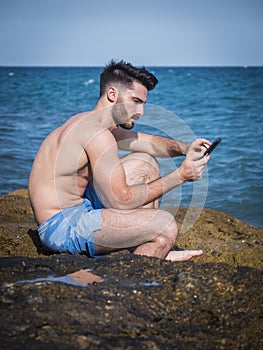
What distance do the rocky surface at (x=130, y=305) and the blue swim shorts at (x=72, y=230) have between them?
359 millimetres

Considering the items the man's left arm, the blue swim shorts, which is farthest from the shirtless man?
the man's left arm

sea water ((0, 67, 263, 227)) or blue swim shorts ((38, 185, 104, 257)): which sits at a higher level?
blue swim shorts ((38, 185, 104, 257))

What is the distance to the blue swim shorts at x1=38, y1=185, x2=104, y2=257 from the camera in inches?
132

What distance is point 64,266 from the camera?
2801 mm

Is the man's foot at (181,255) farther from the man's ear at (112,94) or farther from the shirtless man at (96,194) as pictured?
the man's ear at (112,94)

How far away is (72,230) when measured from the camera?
3.37m

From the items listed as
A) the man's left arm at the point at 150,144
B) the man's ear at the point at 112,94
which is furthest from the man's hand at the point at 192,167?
the man's left arm at the point at 150,144

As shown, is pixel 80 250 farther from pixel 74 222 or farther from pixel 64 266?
pixel 64 266

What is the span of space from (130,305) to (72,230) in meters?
1.15

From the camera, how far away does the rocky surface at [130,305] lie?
203 centimetres

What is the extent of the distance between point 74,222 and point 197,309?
128 centimetres

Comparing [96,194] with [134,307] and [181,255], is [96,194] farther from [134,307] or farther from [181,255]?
[134,307]

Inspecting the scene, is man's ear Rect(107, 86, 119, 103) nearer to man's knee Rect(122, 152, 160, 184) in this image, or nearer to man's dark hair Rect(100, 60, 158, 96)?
man's dark hair Rect(100, 60, 158, 96)

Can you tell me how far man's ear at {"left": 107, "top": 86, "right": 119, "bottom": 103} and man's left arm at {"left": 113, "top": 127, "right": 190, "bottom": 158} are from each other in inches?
25.1
